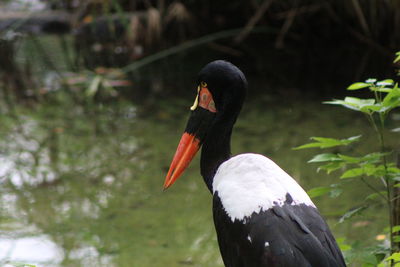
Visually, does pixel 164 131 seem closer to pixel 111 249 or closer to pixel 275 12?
pixel 111 249

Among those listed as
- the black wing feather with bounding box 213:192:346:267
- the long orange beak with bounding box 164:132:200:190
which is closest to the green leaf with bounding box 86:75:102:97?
the long orange beak with bounding box 164:132:200:190

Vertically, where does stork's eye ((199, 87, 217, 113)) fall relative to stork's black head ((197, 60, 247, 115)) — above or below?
below

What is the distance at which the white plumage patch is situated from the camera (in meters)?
2.38

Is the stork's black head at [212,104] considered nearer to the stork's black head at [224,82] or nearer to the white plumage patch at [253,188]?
the stork's black head at [224,82]

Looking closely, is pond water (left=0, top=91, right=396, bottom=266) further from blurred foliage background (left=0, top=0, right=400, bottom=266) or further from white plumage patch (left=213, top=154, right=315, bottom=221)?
white plumage patch (left=213, top=154, right=315, bottom=221)

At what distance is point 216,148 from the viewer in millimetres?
2895

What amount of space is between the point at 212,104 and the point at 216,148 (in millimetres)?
177

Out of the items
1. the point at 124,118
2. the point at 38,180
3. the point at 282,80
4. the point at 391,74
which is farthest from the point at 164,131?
the point at 391,74

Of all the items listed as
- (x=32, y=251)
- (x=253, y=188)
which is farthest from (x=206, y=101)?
(x=32, y=251)

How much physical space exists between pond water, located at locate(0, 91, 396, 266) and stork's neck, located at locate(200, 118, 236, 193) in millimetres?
531

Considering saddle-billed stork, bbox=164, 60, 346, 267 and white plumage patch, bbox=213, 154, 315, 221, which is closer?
saddle-billed stork, bbox=164, 60, 346, 267

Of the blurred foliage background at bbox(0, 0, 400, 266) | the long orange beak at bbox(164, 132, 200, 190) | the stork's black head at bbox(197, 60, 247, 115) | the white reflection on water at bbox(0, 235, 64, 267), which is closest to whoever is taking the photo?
the stork's black head at bbox(197, 60, 247, 115)

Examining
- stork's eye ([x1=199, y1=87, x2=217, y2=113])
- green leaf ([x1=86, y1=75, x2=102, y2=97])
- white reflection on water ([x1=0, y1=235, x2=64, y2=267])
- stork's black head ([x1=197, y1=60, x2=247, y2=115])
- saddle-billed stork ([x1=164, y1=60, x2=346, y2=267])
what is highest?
stork's black head ([x1=197, y1=60, x2=247, y2=115])

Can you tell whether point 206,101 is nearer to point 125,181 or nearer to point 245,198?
point 245,198
